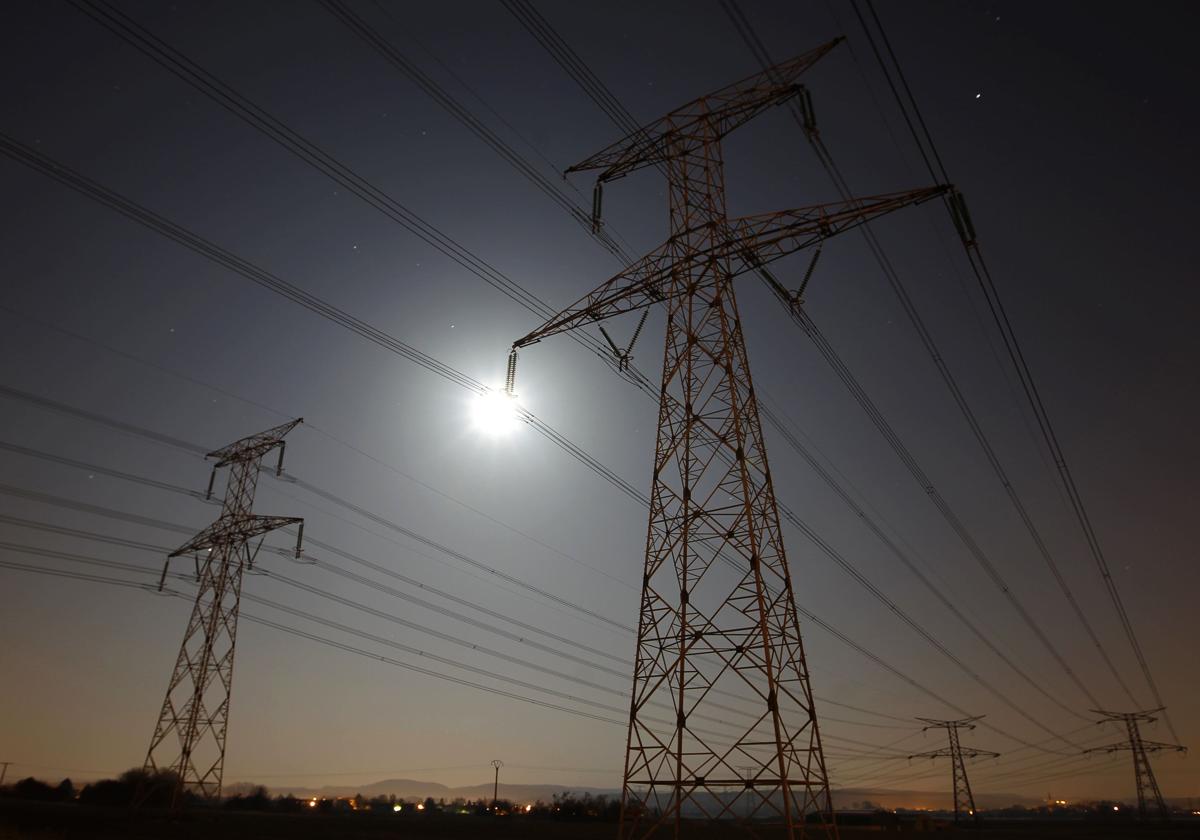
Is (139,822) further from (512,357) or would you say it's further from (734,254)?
(734,254)

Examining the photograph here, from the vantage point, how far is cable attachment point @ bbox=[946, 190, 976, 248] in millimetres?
16703

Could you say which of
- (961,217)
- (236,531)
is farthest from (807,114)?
(236,531)

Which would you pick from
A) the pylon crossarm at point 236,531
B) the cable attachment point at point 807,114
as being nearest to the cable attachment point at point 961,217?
the cable attachment point at point 807,114

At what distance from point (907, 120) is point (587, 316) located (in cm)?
1030

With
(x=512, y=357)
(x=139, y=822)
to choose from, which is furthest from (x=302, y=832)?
(x=512, y=357)

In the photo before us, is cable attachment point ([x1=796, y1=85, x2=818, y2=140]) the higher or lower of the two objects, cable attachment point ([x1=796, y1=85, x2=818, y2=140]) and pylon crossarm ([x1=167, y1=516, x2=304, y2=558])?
the higher

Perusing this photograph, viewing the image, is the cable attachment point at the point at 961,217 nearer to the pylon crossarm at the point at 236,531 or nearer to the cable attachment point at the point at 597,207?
the cable attachment point at the point at 597,207

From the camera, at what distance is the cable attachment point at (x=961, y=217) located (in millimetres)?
16703

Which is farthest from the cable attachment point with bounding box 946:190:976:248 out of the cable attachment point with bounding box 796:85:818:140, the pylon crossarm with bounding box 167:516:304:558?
the pylon crossarm with bounding box 167:516:304:558

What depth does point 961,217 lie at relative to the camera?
55.1 feet

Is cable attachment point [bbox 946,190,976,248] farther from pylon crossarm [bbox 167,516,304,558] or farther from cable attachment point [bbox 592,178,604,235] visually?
pylon crossarm [bbox 167,516,304,558]

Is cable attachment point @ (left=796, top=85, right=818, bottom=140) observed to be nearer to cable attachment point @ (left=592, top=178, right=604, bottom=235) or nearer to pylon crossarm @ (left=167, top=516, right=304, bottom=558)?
cable attachment point @ (left=592, top=178, right=604, bottom=235)

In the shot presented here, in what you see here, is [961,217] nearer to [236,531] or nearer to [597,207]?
[597,207]

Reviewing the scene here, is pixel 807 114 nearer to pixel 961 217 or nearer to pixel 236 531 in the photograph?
pixel 961 217
